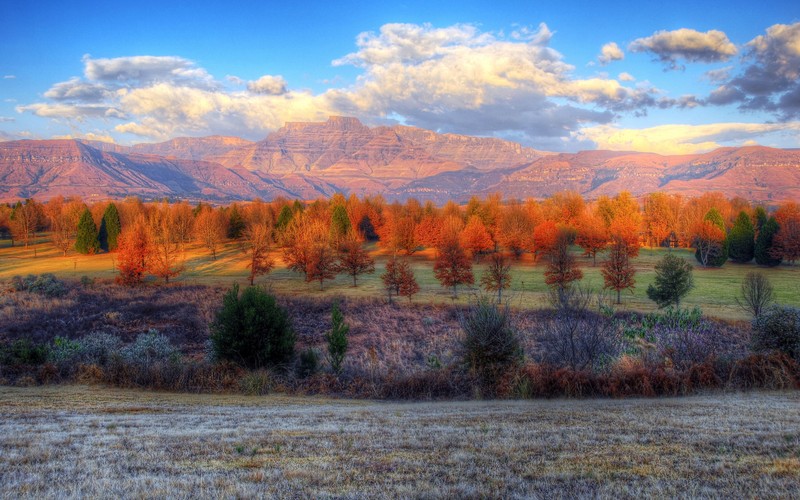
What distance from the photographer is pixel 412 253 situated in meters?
92.9

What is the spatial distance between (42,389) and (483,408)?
14.1 metres

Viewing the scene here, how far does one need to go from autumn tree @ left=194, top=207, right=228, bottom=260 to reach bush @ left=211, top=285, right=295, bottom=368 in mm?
66820

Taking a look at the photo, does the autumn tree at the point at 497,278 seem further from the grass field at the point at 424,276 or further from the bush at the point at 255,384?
the bush at the point at 255,384

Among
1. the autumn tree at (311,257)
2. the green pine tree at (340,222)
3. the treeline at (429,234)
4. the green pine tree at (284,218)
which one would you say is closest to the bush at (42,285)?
the treeline at (429,234)

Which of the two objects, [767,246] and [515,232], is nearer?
[767,246]

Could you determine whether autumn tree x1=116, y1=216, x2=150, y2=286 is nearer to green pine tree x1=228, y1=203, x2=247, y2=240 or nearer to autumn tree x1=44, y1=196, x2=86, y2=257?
autumn tree x1=44, y1=196, x2=86, y2=257

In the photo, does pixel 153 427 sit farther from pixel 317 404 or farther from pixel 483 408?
pixel 483 408

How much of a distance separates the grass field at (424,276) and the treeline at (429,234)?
7.29ft

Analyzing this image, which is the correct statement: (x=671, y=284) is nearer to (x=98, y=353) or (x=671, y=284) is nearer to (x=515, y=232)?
(x=98, y=353)

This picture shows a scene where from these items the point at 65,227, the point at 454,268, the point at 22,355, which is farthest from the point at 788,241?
the point at 65,227

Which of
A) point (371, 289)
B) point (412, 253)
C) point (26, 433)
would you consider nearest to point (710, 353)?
point (26, 433)

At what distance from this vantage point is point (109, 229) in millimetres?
90250

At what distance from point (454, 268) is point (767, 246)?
51496 mm

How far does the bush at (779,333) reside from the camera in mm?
15633
